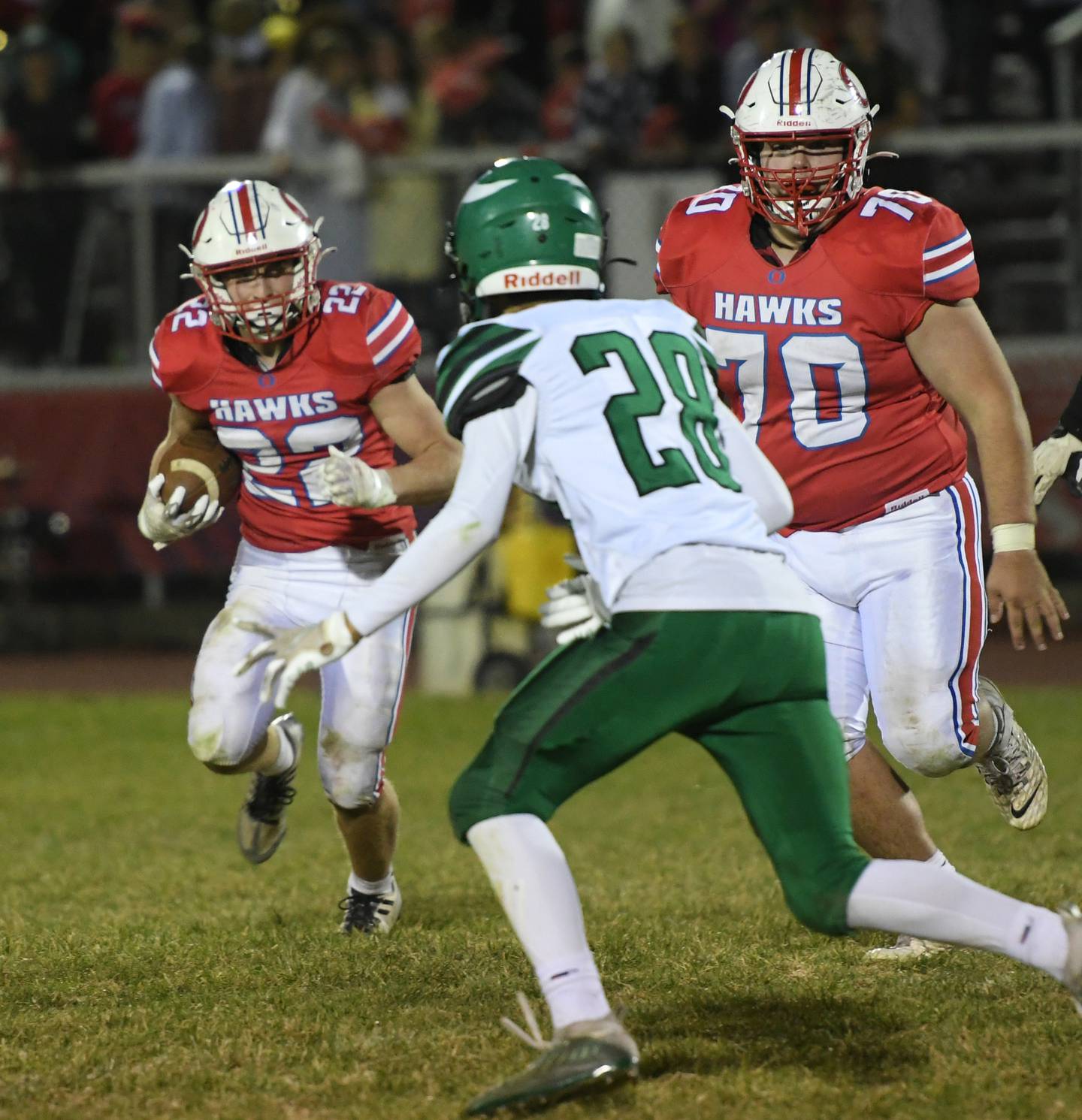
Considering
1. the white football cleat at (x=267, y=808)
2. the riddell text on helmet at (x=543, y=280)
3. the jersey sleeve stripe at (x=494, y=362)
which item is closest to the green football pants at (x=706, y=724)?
the jersey sleeve stripe at (x=494, y=362)

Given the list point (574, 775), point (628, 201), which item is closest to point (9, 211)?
point (628, 201)

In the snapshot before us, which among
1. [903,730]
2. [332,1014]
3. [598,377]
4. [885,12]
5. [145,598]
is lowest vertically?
[145,598]

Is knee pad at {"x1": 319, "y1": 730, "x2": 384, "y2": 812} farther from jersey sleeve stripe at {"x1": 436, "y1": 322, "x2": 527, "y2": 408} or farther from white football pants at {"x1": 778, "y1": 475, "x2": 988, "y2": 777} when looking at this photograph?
jersey sleeve stripe at {"x1": 436, "y1": 322, "x2": 527, "y2": 408}

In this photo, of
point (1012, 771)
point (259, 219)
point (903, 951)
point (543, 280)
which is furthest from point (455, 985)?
point (259, 219)

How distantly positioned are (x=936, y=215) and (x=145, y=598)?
8270 mm

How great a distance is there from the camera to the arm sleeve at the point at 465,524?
3.23 m

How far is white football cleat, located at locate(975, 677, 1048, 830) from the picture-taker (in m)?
4.55

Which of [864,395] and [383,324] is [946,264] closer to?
[864,395]

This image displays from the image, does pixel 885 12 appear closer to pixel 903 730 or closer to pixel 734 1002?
pixel 903 730

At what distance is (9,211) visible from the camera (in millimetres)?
11016

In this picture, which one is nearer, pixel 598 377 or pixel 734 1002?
pixel 598 377

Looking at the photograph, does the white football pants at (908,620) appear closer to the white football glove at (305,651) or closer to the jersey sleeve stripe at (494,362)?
the jersey sleeve stripe at (494,362)

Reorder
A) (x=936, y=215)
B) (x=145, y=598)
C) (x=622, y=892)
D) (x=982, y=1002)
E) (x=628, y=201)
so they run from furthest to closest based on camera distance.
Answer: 1. (x=145, y=598)
2. (x=628, y=201)
3. (x=622, y=892)
4. (x=936, y=215)
5. (x=982, y=1002)

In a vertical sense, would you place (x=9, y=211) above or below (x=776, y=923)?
above
